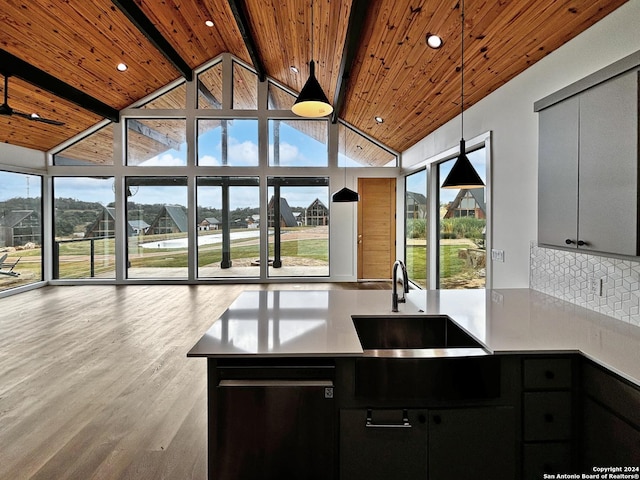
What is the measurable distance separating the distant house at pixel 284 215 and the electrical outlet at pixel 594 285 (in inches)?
235

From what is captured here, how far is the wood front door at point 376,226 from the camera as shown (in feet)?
26.2

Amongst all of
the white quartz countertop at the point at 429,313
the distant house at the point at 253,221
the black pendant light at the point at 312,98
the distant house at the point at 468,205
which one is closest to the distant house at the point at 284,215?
the distant house at the point at 253,221

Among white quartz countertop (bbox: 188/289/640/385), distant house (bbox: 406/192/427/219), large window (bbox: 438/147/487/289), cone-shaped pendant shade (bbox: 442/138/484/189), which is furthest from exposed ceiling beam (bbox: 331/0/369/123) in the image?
white quartz countertop (bbox: 188/289/640/385)

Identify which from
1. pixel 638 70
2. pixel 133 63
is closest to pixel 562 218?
pixel 638 70

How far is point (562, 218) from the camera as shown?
2.15 metres

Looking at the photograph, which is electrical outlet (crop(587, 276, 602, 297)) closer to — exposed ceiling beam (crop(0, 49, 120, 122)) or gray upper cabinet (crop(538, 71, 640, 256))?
gray upper cabinet (crop(538, 71, 640, 256))

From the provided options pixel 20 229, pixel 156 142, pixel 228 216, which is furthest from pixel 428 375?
pixel 20 229

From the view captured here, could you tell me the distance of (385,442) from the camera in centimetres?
152

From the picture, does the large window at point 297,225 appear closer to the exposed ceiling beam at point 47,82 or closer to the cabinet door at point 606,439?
the exposed ceiling beam at point 47,82

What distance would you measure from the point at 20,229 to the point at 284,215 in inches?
201

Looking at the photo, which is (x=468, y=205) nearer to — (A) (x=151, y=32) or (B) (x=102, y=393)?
(B) (x=102, y=393)

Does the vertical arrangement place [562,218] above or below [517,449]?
above

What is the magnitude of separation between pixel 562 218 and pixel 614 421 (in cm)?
120

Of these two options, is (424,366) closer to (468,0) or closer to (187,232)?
(468,0)
